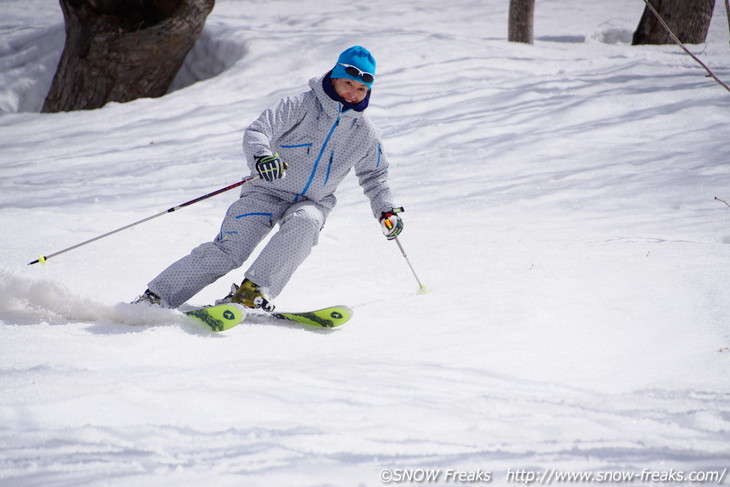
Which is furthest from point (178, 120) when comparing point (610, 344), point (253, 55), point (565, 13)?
point (565, 13)

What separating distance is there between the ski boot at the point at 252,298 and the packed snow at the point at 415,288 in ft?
0.70

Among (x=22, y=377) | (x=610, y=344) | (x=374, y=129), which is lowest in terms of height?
(x=610, y=344)

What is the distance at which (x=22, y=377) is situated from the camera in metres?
2.28

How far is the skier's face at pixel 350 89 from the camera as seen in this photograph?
3.48 metres

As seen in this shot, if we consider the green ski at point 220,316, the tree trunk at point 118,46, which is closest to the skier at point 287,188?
the green ski at point 220,316

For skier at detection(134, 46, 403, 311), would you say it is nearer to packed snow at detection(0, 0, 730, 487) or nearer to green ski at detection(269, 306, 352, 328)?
green ski at detection(269, 306, 352, 328)

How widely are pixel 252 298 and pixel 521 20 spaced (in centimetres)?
938

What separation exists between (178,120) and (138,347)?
6175 mm

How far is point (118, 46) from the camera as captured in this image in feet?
29.7

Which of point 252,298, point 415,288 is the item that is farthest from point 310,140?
point 415,288

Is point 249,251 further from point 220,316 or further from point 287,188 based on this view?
point 220,316

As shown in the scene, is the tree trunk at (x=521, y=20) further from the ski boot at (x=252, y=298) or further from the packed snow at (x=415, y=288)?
the ski boot at (x=252, y=298)

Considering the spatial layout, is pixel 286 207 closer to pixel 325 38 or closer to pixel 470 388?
pixel 470 388

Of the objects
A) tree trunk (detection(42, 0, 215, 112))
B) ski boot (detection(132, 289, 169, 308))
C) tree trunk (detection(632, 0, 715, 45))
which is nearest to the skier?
ski boot (detection(132, 289, 169, 308))
